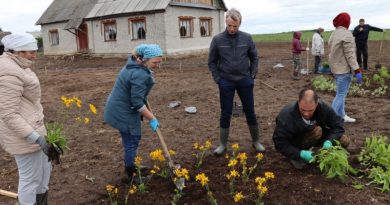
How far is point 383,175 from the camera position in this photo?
397 cm

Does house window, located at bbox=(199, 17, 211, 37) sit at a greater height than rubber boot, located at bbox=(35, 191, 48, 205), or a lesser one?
greater

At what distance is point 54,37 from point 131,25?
887cm

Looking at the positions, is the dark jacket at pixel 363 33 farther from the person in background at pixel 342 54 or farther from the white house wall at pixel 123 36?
the white house wall at pixel 123 36

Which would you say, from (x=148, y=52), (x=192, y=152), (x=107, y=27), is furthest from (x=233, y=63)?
(x=107, y=27)

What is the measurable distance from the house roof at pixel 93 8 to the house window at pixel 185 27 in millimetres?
867

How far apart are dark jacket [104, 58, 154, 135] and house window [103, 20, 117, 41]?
2069 centimetres

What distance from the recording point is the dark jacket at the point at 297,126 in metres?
4.26

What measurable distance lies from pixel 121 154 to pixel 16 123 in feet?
9.14

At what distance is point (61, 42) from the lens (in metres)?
28.1

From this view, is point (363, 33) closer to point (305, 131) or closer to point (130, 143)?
point (305, 131)

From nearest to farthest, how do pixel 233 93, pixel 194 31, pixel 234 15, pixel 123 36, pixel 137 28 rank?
pixel 234 15, pixel 233 93, pixel 137 28, pixel 123 36, pixel 194 31

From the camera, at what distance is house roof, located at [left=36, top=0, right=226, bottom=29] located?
22188mm

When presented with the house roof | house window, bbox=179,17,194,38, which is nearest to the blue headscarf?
the house roof

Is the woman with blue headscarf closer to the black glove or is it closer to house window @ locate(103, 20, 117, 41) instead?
the black glove
